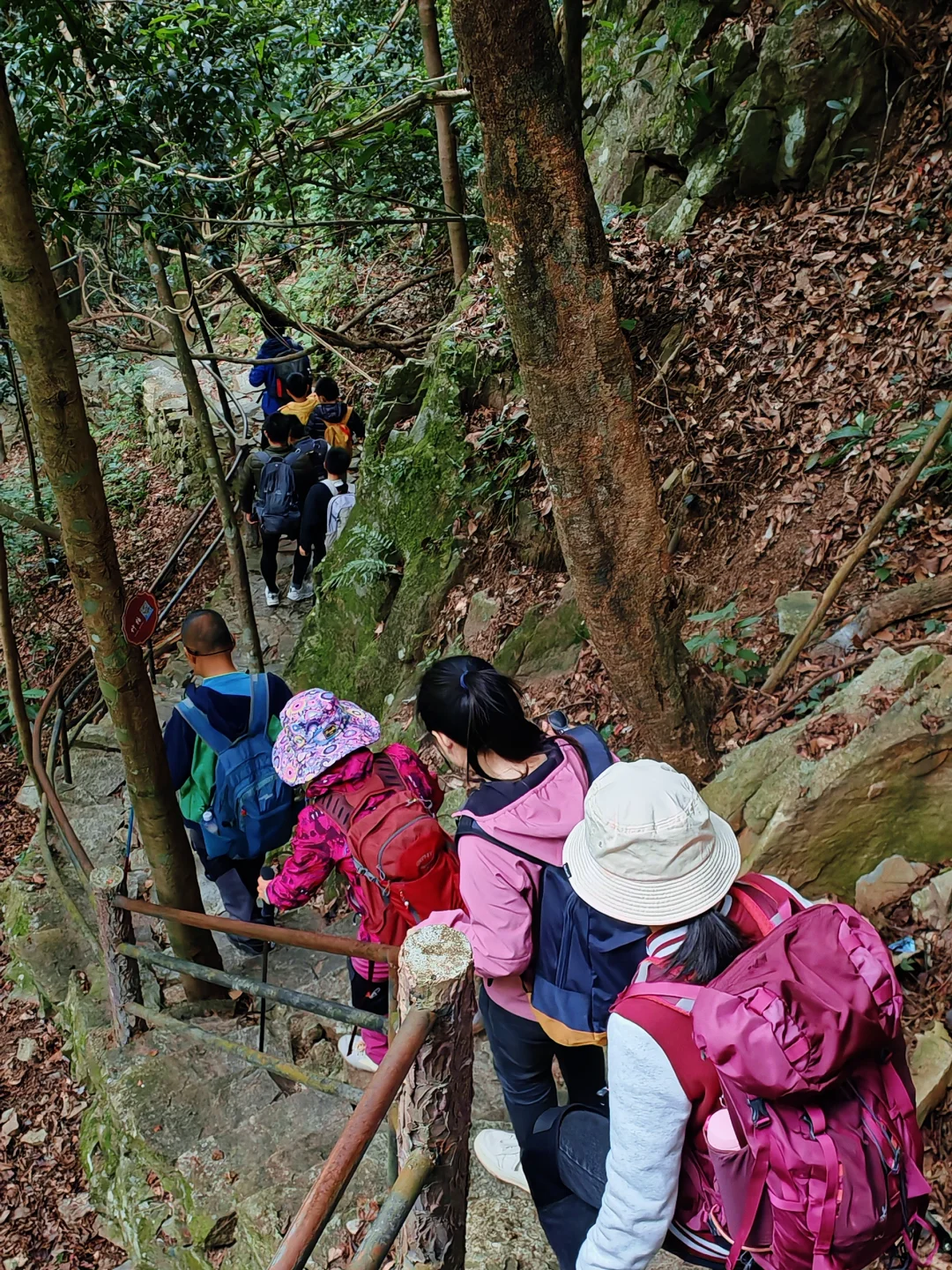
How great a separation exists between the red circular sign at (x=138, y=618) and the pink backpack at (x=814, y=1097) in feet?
9.29

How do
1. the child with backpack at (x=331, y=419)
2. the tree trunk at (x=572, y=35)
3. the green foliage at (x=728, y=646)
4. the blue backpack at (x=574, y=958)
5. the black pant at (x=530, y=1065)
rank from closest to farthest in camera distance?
the blue backpack at (x=574, y=958) < the black pant at (x=530, y=1065) < the green foliage at (x=728, y=646) < the tree trunk at (x=572, y=35) < the child with backpack at (x=331, y=419)

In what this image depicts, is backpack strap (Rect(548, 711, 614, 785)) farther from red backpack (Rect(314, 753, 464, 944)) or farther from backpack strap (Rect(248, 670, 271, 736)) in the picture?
backpack strap (Rect(248, 670, 271, 736))

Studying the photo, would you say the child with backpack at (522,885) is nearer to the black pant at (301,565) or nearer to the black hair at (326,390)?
the black pant at (301,565)

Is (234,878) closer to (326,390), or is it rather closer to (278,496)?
(278,496)

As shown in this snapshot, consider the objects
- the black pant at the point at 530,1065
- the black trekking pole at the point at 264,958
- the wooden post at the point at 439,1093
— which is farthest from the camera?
the black trekking pole at the point at 264,958

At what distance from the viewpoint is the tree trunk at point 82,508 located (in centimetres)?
307

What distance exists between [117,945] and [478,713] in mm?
2765

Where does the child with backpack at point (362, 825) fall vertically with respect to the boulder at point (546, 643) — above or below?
above

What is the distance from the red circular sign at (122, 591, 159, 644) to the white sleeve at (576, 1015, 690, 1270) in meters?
2.74

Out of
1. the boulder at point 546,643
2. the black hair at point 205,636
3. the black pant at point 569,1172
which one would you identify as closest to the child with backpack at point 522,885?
the black pant at point 569,1172

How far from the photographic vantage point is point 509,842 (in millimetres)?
2146

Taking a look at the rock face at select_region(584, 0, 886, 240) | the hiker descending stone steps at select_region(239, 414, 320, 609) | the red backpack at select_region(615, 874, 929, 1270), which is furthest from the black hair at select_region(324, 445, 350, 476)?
the red backpack at select_region(615, 874, 929, 1270)

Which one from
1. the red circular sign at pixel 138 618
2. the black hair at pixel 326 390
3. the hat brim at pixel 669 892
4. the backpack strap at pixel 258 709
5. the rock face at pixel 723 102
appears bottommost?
the backpack strap at pixel 258 709

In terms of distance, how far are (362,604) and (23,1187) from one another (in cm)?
456
